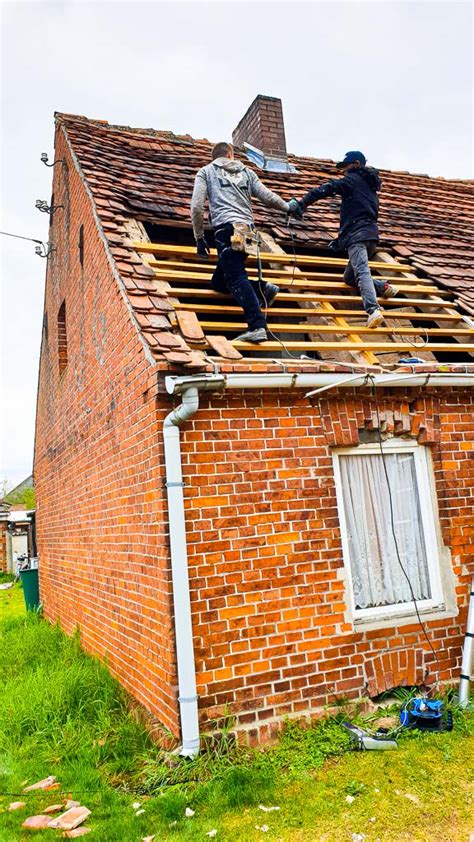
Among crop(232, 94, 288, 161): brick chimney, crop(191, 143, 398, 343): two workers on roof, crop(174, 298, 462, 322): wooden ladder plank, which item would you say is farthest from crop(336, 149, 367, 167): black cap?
crop(232, 94, 288, 161): brick chimney

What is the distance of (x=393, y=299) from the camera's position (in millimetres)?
6352

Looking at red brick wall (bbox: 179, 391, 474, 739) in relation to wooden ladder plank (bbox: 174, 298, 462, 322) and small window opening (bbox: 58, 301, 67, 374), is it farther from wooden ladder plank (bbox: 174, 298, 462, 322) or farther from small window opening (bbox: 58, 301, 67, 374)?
small window opening (bbox: 58, 301, 67, 374)

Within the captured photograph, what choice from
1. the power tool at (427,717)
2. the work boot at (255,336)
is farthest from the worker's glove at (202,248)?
the power tool at (427,717)

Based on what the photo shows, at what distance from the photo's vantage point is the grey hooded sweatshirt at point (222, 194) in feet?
18.5

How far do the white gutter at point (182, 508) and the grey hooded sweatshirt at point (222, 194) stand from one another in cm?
189

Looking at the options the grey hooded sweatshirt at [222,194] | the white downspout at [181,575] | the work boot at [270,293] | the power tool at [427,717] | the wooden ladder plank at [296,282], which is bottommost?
the power tool at [427,717]

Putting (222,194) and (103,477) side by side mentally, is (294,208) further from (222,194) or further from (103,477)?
(103,477)

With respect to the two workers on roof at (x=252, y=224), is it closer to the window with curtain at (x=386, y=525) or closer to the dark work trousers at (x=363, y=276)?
the dark work trousers at (x=363, y=276)

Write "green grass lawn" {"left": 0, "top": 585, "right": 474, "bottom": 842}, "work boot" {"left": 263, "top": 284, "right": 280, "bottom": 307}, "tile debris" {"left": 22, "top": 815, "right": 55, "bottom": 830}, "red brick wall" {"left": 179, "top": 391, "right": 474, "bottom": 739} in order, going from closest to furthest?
1. "green grass lawn" {"left": 0, "top": 585, "right": 474, "bottom": 842}
2. "tile debris" {"left": 22, "top": 815, "right": 55, "bottom": 830}
3. "red brick wall" {"left": 179, "top": 391, "right": 474, "bottom": 739}
4. "work boot" {"left": 263, "top": 284, "right": 280, "bottom": 307}

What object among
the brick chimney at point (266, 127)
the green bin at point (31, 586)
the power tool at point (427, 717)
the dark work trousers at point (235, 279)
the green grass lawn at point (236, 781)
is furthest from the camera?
the green bin at point (31, 586)

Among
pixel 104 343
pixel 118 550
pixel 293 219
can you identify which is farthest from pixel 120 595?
pixel 293 219

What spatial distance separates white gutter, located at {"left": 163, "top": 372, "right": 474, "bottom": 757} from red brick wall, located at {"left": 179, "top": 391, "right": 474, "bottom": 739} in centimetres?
13

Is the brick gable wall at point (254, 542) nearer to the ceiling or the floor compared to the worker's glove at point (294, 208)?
nearer to the floor

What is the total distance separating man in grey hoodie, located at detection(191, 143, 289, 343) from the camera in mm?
5258
